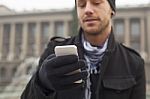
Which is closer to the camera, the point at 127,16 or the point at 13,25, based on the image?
the point at 127,16

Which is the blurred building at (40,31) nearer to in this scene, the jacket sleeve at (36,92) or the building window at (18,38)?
the building window at (18,38)

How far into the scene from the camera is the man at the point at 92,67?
5.76 ft

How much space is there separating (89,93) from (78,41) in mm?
289

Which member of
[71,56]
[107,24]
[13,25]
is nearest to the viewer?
[71,56]

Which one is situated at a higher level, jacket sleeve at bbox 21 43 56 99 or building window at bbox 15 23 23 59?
jacket sleeve at bbox 21 43 56 99

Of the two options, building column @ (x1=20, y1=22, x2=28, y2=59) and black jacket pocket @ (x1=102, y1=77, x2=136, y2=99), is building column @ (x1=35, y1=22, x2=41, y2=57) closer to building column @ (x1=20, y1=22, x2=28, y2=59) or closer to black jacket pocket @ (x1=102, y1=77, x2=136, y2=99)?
building column @ (x1=20, y1=22, x2=28, y2=59)

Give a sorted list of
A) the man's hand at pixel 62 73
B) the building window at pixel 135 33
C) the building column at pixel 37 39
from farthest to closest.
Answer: the building column at pixel 37 39 → the building window at pixel 135 33 → the man's hand at pixel 62 73

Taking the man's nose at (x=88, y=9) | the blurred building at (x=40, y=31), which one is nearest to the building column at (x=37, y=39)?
the blurred building at (x=40, y=31)

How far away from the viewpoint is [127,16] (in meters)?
62.0

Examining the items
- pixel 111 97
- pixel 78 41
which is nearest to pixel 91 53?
pixel 78 41

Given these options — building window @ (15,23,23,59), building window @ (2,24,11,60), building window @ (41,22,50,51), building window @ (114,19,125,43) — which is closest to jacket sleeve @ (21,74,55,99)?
building window @ (114,19,125,43)

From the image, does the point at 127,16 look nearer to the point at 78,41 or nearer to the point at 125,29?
the point at 125,29

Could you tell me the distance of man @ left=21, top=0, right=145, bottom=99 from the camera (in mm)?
1756

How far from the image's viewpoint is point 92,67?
1993 millimetres
